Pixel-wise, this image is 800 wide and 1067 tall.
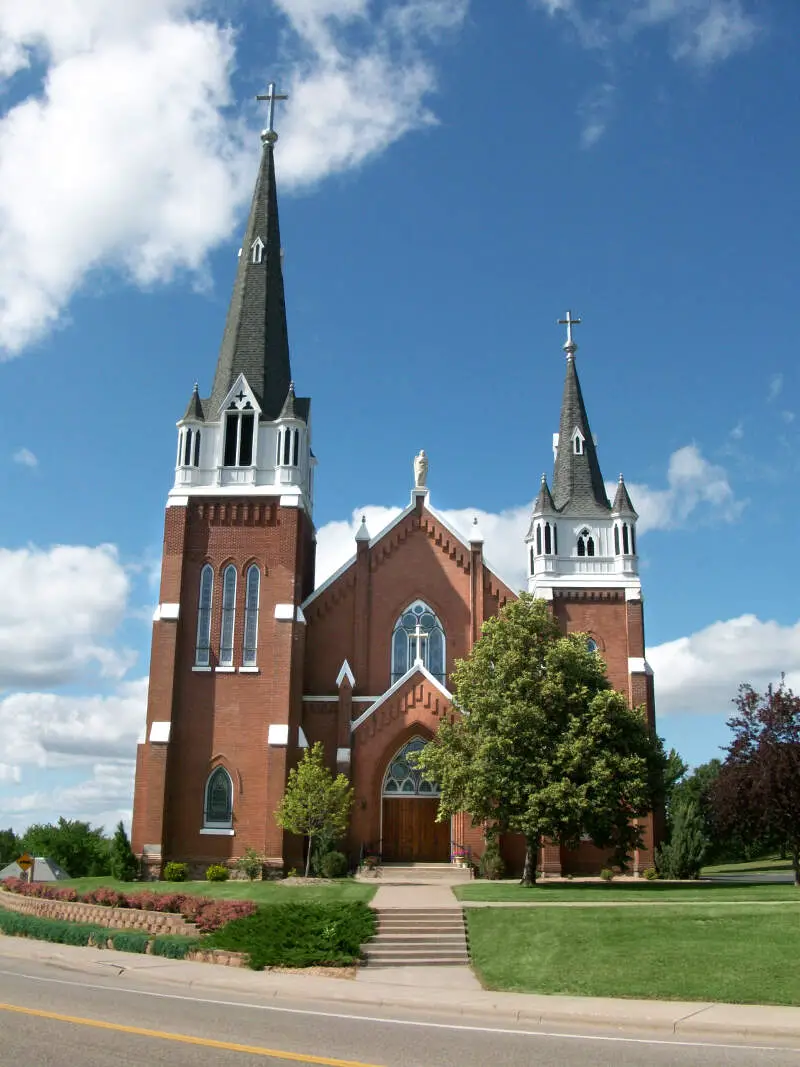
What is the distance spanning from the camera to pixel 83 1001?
13562mm

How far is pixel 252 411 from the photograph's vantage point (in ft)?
126

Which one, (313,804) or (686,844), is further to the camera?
(686,844)

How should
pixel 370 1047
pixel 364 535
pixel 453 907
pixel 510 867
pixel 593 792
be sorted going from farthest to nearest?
1. pixel 364 535
2. pixel 510 867
3. pixel 593 792
4. pixel 453 907
5. pixel 370 1047

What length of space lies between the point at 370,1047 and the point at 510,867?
23715 mm

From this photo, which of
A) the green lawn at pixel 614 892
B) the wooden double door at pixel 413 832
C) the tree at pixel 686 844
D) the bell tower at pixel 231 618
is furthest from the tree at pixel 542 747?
the bell tower at pixel 231 618

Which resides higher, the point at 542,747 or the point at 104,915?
the point at 542,747

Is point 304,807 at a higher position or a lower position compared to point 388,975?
higher

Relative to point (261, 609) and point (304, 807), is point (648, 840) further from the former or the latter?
point (261, 609)

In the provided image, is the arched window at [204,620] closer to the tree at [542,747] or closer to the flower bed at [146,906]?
the tree at [542,747]

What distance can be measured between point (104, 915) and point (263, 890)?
4599mm

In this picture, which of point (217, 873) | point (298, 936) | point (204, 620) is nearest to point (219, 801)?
point (217, 873)

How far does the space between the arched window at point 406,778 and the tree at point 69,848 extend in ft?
106

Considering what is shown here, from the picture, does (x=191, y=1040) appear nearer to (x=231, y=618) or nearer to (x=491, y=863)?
(x=491, y=863)

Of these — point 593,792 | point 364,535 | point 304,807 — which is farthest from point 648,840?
point 364,535
